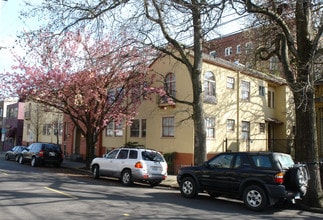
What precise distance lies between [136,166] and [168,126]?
332 inches

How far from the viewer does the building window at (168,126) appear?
23266 mm

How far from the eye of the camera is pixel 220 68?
24.2 metres

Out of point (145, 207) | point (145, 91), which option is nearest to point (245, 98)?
point (145, 91)

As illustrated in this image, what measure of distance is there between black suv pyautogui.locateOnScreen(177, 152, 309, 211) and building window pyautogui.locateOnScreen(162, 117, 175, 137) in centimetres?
1110

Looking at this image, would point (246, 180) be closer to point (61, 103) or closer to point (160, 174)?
point (160, 174)

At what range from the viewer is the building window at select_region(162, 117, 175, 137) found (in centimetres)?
2327

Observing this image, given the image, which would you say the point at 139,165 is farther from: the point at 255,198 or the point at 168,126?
the point at 168,126

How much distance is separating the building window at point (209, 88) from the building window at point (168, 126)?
8.88 feet

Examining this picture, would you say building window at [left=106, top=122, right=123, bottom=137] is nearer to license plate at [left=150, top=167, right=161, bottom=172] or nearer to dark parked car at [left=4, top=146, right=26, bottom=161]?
dark parked car at [left=4, top=146, right=26, bottom=161]

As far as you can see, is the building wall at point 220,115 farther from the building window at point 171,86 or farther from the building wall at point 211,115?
the building window at point 171,86

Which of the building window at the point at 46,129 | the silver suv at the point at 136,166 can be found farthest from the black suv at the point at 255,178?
the building window at the point at 46,129

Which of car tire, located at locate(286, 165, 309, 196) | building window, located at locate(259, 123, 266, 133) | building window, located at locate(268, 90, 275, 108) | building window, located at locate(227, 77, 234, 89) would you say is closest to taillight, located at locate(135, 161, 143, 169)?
car tire, located at locate(286, 165, 309, 196)

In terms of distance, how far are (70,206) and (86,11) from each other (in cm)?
862

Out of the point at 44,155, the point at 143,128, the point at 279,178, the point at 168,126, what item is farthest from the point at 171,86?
the point at 279,178
